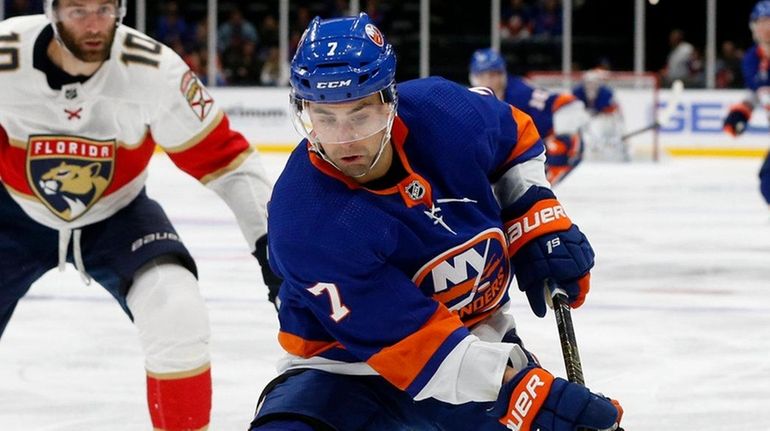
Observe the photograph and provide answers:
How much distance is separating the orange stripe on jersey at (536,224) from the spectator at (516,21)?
34.3 feet

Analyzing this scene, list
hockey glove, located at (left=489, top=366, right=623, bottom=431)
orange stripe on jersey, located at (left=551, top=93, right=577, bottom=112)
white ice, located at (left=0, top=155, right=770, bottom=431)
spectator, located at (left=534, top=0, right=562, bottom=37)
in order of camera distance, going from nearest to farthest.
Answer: hockey glove, located at (left=489, top=366, right=623, bottom=431) < white ice, located at (left=0, top=155, right=770, bottom=431) < orange stripe on jersey, located at (left=551, top=93, right=577, bottom=112) < spectator, located at (left=534, top=0, right=562, bottom=37)

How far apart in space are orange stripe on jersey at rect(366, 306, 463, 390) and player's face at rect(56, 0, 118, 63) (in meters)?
0.92

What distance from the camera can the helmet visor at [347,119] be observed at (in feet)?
6.02

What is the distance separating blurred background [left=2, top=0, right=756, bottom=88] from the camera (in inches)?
488

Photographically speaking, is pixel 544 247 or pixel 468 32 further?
pixel 468 32

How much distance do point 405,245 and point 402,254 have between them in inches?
0.6

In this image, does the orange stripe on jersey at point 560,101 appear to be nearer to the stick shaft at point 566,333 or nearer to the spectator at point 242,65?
the stick shaft at point 566,333

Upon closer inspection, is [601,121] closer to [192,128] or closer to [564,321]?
[192,128]

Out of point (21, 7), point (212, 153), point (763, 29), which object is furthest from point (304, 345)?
point (21, 7)

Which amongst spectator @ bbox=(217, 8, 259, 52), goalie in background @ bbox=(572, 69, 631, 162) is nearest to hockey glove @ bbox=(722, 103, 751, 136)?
goalie in background @ bbox=(572, 69, 631, 162)

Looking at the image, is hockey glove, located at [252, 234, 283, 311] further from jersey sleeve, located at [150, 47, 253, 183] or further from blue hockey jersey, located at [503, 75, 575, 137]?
blue hockey jersey, located at [503, 75, 575, 137]

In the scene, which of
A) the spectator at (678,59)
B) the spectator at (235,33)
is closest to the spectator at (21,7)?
the spectator at (235,33)

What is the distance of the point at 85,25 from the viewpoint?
2412 millimetres

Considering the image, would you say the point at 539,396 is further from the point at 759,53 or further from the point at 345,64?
the point at 759,53
